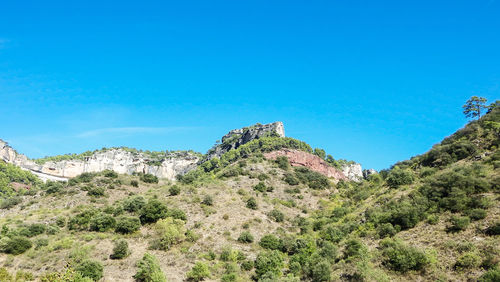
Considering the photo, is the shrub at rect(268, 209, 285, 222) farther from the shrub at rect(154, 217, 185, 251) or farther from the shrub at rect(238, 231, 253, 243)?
the shrub at rect(154, 217, 185, 251)

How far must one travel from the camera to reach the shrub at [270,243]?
120ft

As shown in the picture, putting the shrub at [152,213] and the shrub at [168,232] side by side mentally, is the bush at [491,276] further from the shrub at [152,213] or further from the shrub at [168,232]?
the shrub at [152,213]

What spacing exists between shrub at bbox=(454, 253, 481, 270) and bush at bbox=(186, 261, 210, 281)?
20.3 metres

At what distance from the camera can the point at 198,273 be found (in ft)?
90.5

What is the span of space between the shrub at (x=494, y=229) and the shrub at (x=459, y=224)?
1.84 meters

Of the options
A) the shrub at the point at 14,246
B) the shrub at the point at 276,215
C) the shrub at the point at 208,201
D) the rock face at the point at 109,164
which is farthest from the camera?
the rock face at the point at 109,164

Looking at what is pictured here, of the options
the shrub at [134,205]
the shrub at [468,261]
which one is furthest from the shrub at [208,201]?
the shrub at [468,261]

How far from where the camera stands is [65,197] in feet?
166

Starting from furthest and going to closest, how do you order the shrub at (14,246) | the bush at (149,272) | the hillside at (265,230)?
1. the shrub at (14,246)
2. the bush at (149,272)
3. the hillside at (265,230)

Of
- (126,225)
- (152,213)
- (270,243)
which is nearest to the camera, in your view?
(270,243)

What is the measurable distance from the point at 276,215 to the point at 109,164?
93.7m

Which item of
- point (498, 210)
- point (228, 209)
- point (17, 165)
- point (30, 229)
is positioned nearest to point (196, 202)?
point (228, 209)

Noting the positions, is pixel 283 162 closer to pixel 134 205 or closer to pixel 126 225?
pixel 134 205

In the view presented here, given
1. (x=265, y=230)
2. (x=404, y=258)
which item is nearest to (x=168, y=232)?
(x=265, y=230)
